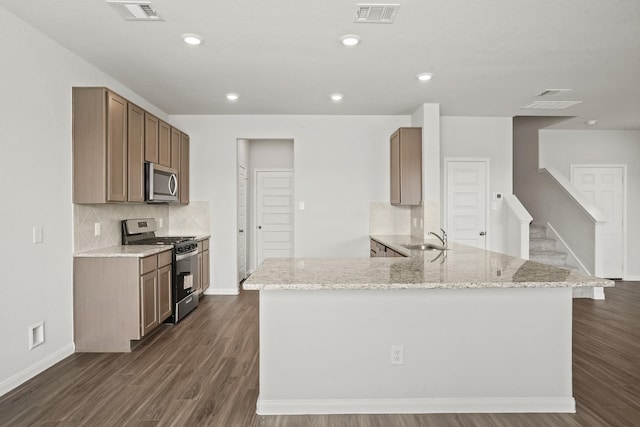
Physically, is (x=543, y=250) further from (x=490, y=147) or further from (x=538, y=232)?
(x=490, y=147)

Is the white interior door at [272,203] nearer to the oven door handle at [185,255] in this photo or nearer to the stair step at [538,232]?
the oven door handle at [185,255]

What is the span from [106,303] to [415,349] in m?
2.75

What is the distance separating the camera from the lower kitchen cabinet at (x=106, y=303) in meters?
3.37

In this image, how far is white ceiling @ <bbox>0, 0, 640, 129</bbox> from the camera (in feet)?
8.62

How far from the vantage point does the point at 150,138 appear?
4.20 m

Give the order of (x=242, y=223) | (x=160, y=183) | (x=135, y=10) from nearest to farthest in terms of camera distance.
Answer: (x=135, y=10)
(x=160, y=183)
(x=242, y=223)

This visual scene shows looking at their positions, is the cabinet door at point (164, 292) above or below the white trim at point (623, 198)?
below

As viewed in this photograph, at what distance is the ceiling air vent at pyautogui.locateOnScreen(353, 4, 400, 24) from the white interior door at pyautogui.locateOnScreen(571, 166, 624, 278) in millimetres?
5812

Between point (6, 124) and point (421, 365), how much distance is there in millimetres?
3299

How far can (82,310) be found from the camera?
3.37 m

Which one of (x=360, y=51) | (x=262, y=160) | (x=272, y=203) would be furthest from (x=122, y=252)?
(x=262, y=160)

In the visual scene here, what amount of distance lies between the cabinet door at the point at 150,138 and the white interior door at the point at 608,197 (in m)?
6.96

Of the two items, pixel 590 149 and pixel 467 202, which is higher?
pixel 590 149

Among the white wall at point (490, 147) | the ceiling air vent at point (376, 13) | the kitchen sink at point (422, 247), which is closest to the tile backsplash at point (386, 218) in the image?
the white wall at point (490, 147)
